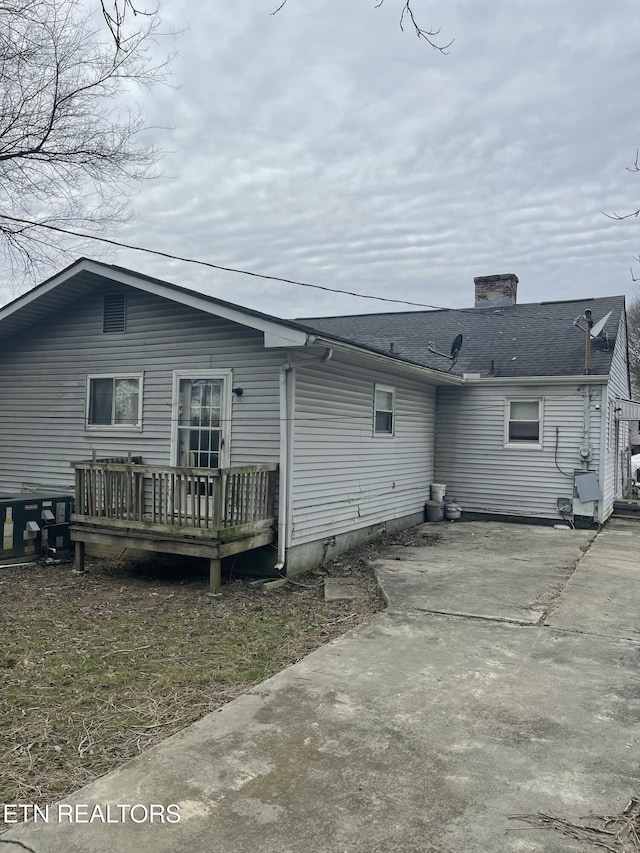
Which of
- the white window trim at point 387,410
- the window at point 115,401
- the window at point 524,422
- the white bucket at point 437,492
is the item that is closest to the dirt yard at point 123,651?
the window at point 115,401

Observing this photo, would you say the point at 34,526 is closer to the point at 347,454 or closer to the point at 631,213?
the point at 347,454

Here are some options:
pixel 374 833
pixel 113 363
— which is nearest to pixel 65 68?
pixel 113 363

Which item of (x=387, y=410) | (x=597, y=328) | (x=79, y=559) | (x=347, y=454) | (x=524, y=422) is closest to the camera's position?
(x=79, y=559)

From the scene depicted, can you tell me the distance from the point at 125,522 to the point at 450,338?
384 inches

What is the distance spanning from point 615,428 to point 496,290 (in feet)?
14.9

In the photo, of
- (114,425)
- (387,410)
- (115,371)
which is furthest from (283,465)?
(387,410)

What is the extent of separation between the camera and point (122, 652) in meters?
5.06

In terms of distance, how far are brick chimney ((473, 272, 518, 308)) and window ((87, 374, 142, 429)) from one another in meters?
10.4

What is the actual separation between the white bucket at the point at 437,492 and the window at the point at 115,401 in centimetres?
652

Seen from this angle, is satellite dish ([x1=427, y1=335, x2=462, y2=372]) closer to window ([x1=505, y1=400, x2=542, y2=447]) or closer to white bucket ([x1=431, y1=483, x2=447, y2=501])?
window ([x1=505, y1=400, x2=542, y2=447])

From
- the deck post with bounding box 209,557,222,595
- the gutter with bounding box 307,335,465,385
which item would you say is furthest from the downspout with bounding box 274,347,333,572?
the deck post with bounding box 209,557,222,595

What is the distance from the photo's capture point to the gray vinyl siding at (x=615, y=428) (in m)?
12.9

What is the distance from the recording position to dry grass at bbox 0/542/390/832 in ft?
11.3

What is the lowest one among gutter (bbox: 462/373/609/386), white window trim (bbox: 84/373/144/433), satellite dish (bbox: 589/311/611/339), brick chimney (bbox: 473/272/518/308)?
white window trim (bbox: 84/373/144/433)
